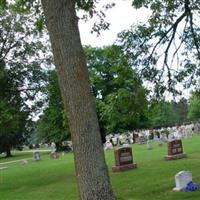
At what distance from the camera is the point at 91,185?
786 centimetres

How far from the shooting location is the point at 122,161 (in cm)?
2541

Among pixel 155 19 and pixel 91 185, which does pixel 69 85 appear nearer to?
pixel 91 185

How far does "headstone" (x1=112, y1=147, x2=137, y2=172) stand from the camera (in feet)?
82.4

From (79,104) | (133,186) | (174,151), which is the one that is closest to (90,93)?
(79,104)

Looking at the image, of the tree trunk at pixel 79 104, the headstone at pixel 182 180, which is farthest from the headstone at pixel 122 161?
the tree trunk at pixel 79 104

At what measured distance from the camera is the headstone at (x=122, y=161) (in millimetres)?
25109

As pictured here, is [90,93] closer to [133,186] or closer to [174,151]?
[133,186]

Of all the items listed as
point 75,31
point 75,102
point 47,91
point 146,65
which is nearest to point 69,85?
point 75,102

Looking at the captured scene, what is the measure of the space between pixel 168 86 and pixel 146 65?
3.51 feet

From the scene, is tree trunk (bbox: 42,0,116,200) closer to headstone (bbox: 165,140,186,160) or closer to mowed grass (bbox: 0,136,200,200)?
mowed grass (bbox: 0,136,200,200)

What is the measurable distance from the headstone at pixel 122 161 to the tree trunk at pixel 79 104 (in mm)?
17171

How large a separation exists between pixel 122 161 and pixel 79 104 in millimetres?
17827

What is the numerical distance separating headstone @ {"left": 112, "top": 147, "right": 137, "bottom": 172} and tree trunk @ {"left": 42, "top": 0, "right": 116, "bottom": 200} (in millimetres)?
17171

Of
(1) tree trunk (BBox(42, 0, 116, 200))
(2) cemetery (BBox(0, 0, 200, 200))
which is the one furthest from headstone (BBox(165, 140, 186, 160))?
(1) tree trunk (BBox(42, 0, 116, 200))
